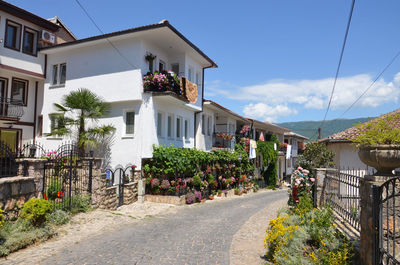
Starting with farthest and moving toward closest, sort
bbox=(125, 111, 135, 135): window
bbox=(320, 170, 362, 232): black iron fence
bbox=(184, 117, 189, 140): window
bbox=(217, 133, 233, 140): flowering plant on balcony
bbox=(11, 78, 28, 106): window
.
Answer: bbox=(217, 133, 233, 140): flowering plant on balcony → bbox=(184, 117, 189, 140): window → bbox=(11, 78, 28, 106): window → bbox=(125, 111, 135, 135): window → bbox=(320, 170, 362, 232): black iron fence

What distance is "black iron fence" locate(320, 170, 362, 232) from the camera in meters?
6.32

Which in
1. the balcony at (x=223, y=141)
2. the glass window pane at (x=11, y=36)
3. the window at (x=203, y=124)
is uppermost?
the glass window pane at (x=11, y=36)

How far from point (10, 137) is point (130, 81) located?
879cm

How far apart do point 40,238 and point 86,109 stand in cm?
839

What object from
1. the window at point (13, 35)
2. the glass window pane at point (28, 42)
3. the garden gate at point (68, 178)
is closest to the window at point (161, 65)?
the garden gate at point (68, 178)

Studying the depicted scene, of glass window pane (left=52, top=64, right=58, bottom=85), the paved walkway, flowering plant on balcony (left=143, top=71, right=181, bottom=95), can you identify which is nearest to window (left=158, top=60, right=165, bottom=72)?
flowering plant on balcony (left=143, top=71, right=181, bottom=95)

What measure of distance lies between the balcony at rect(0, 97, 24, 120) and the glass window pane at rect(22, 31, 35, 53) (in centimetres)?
331

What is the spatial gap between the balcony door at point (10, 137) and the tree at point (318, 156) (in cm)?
1829

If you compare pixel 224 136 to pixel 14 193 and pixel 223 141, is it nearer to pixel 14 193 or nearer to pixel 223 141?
pixel 223 141

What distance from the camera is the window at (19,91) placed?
17703 millimetres

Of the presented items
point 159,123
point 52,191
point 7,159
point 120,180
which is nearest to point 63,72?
point 159,123

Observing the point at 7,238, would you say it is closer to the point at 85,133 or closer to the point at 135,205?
the point at 135,205

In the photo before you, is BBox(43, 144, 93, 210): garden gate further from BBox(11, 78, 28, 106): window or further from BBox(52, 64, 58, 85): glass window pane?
BBox(11, 78, 28, 106): window

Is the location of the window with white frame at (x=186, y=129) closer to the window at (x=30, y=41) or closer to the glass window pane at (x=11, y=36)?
the window at (x=30, y=41)
